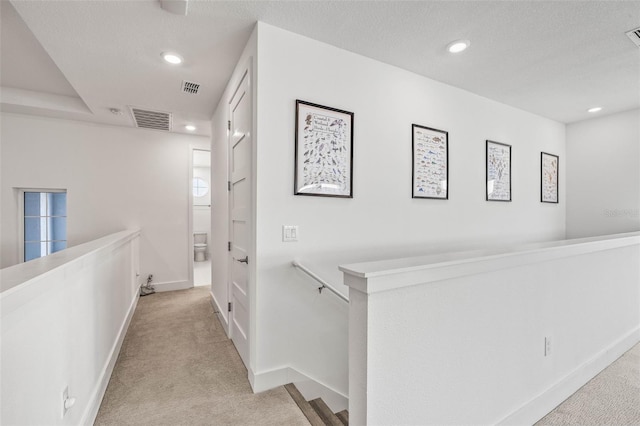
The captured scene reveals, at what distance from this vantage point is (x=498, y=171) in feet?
11.2

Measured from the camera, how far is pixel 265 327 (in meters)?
2.00

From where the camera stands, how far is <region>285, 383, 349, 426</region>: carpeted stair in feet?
5.58

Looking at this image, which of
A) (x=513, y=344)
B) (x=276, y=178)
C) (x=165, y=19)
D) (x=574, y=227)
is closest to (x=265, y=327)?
(x=276, y=178)

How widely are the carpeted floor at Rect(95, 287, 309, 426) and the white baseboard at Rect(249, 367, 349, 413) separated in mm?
53

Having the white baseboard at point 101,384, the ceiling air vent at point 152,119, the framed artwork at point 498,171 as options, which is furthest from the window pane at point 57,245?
the framed artwork at point 498,171

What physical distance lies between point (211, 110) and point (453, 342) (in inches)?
139

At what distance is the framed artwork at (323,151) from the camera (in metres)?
2.12

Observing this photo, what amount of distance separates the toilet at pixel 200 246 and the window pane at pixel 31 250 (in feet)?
10.9

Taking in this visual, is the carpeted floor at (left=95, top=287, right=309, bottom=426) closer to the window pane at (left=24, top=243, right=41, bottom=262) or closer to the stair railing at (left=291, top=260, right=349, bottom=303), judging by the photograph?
the stair railing at (left=291, top=260, right=349, bottom=303)

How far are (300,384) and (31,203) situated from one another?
4.39 metres

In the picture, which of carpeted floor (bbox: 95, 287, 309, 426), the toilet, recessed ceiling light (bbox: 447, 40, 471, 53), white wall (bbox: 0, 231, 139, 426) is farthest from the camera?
the toilet

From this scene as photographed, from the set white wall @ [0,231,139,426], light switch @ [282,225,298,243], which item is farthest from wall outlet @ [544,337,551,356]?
white wall @ [0,231,139,426]

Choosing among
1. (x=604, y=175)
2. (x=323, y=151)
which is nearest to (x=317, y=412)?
(x=323, y=151)

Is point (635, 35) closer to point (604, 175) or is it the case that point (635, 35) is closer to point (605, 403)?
point (604, 175)
